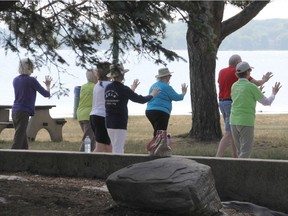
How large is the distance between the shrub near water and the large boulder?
19.2 ft

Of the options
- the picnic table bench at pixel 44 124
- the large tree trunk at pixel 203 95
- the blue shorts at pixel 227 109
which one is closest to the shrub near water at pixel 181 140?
the picnic table bench at pixel 44 124

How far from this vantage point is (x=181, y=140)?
54.9 feet

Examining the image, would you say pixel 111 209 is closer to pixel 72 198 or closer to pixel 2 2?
pixel 72 198

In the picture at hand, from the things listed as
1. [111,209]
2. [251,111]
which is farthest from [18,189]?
[251,111]

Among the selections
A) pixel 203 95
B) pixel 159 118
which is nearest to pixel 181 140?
pixel 203 95

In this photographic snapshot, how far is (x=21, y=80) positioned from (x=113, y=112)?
6.45 feet

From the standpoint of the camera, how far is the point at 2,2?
6.99 metres

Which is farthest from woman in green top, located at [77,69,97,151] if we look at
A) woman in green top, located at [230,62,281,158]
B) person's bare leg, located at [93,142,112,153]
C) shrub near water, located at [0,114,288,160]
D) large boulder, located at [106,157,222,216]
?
large boulder, located at [106,157,222,216]

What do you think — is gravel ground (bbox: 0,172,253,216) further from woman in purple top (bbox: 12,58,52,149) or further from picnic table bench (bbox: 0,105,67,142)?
picnic table bench (bbox: 0,105,67,142)

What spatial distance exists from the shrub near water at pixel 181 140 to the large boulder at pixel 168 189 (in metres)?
5.84

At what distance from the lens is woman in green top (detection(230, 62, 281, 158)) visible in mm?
10344

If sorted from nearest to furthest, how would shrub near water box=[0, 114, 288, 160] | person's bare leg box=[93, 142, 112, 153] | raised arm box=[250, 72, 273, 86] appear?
raised arm box=[250, 72, 273, 86], person's bare leg box=[93, 142, 112, 153], shrub near water box=[0, 114, 288, 160]

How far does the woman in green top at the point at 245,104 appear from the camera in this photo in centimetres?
1034

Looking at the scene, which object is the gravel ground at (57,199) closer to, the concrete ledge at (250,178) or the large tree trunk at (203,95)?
the concrete ledge at (250,178)
